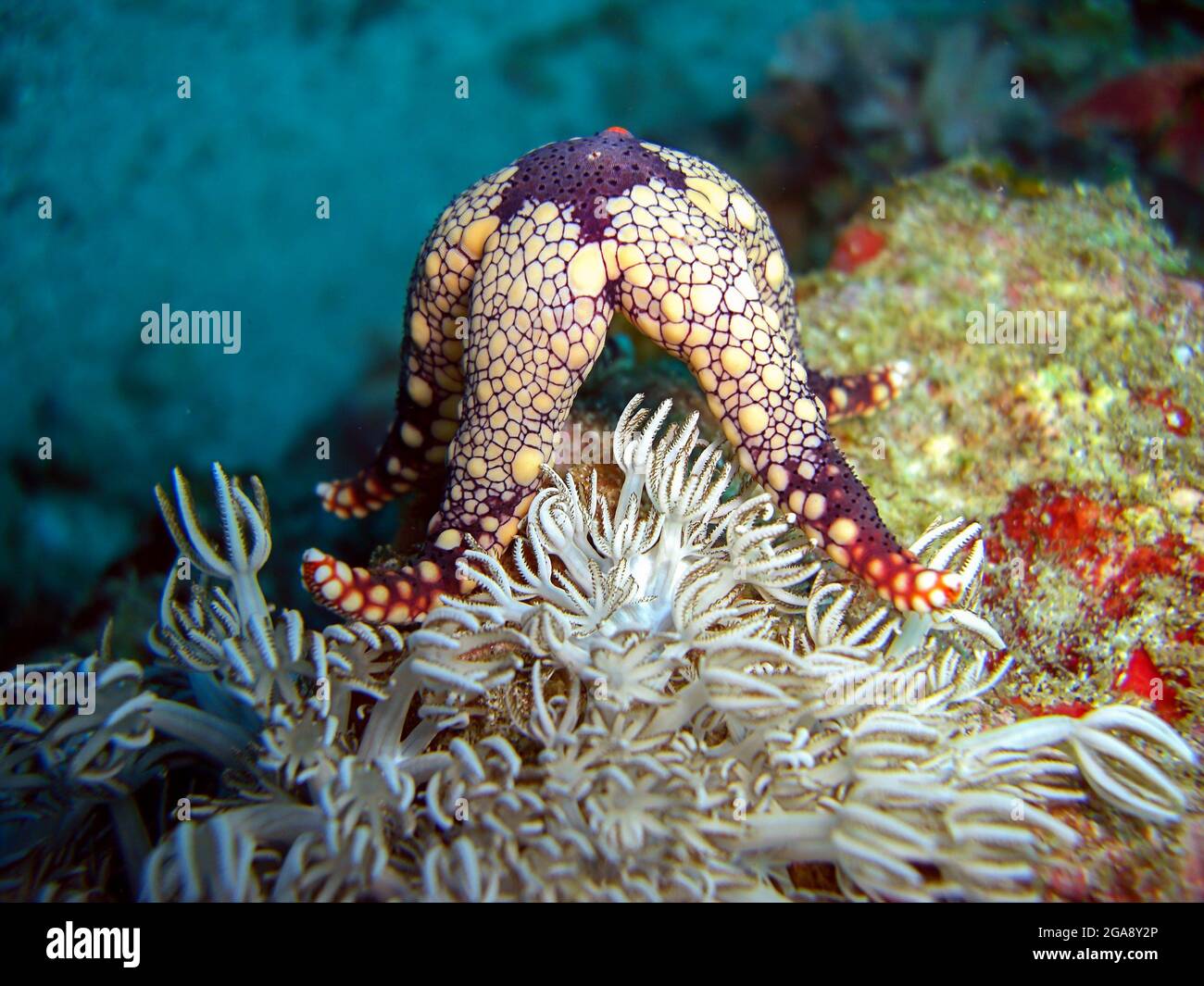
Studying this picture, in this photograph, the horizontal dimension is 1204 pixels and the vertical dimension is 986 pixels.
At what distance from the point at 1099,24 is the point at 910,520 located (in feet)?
21.6

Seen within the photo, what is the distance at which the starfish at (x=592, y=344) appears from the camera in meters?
2.61

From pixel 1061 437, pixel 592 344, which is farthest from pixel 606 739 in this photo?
pixel 1061 437

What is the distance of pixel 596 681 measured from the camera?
7.78ft

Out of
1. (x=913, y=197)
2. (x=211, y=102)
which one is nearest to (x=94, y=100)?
(x=211, y=102)

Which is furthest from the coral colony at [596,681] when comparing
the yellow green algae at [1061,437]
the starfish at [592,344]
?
the yellow green algae at [1061,437]

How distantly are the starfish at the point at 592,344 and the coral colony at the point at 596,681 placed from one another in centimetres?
1

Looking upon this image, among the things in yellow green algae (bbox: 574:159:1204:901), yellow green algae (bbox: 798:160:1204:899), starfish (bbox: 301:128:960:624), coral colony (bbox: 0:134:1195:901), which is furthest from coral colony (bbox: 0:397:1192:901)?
yellow green algae (bbox: 798:160:1204:899)

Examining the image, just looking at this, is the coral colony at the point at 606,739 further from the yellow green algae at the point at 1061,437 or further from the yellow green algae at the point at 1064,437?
the yellow green algae at the point at 1064,437

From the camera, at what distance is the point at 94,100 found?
582 centimetres

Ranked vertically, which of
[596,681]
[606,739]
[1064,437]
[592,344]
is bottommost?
[606,739]

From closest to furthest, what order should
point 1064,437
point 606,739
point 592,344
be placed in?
1. point 606,739
2. point 592,344
3. point 1064,437

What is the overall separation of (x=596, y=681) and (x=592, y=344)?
131 centimetres

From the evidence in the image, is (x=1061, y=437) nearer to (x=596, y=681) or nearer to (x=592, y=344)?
(x=592, y=344)

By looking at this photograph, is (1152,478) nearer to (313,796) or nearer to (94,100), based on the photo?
(313,796)
